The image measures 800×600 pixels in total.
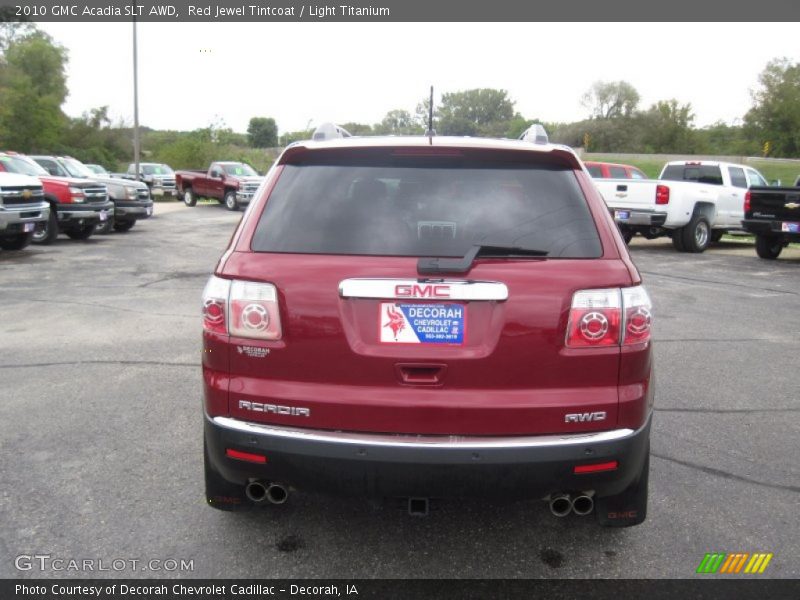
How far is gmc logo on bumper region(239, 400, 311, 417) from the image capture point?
273cm

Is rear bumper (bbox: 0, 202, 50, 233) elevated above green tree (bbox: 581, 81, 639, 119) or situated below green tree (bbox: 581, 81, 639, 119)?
below

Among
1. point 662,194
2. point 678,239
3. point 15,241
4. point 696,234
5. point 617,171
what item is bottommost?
point 15,241

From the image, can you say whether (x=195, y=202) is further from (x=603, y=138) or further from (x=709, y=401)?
(x=603, y=138)

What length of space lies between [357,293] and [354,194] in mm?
477

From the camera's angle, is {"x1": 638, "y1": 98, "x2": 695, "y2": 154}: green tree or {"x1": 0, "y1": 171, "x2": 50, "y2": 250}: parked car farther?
{"x1": 638, "y1": 98, "x2": 695, "y2": 154}: green tree

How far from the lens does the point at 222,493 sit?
10.3 feet

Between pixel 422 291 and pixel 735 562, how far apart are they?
1877mm

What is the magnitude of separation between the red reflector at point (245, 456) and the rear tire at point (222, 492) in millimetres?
323

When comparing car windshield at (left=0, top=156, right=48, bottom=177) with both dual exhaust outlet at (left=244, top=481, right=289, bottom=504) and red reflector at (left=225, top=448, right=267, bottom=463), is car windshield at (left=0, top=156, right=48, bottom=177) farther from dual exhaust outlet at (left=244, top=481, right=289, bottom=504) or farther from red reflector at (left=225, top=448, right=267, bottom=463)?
red reflector at (left=225, top=448, right=267, bottom=463)

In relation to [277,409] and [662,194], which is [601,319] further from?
[662,194]

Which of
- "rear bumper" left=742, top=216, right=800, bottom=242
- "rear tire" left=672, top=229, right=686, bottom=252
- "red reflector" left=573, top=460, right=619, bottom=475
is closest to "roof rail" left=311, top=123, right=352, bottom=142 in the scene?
"red reflector" left=573, top=460, right=619, bottom=475

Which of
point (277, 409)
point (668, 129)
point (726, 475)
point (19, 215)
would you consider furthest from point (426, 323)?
point (668, 129)

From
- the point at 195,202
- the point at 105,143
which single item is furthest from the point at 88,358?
the point at 105,143

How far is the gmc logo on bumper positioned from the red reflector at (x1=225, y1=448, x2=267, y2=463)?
0.57 ft
